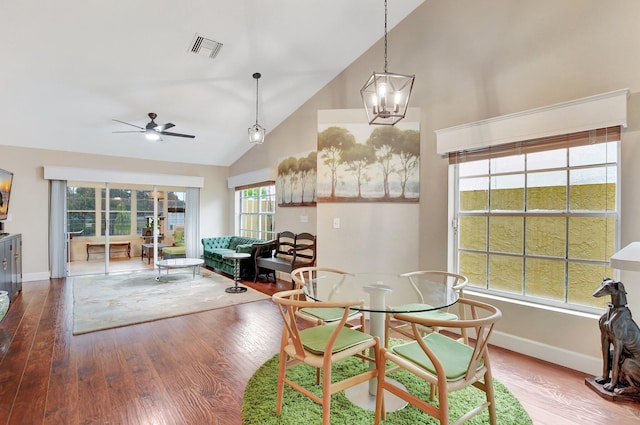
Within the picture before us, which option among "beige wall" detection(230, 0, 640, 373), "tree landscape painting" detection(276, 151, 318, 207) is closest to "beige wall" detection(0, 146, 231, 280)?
"tree landscape painting" detection(276, 151, 318, 207)

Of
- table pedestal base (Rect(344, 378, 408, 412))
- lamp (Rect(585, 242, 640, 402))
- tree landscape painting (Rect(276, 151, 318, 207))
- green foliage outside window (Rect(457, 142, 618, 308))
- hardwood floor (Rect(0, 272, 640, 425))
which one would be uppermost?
tree landscape painting (Rect(276, 151, 318, 207))

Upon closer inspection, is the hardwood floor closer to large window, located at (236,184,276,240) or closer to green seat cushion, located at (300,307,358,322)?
green seat cushion, located at (300,307,358,322)

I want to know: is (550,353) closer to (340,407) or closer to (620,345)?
(620,345)

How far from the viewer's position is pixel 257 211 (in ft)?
23.5

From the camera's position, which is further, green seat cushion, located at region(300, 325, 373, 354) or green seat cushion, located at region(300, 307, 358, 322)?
green seat cushion, located at region(300, 307, 358, 322)

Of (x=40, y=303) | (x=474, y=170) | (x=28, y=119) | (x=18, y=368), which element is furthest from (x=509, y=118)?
(x=28, y=119)

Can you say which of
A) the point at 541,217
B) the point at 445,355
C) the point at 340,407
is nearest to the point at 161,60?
the point at 340,407

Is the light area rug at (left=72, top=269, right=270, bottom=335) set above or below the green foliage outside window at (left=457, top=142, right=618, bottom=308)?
below

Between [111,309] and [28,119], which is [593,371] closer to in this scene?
[111,309]

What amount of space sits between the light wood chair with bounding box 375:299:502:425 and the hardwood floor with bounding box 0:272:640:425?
74 cm

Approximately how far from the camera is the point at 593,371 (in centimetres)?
243

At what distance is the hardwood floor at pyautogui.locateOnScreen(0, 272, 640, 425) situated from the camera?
1.96 meters

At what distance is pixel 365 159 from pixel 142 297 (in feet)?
12.8

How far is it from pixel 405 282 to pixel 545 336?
1388 mm
